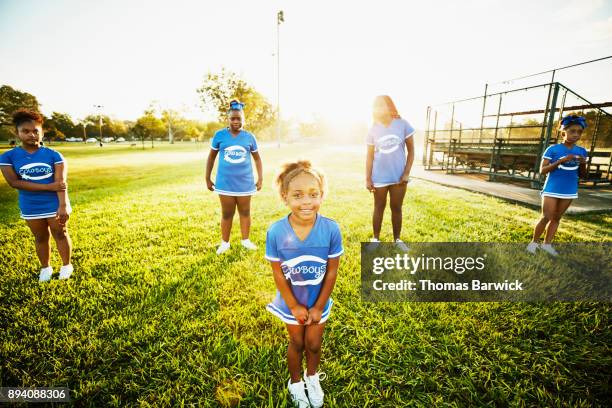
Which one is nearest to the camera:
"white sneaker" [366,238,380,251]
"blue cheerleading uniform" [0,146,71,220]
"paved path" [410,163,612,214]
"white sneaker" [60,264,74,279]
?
"blue cheerleading uniform" [0,146,71,220]

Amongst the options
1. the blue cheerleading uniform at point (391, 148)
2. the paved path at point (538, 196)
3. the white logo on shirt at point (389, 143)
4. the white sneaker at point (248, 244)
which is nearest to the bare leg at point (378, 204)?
the blue cheerleading uniform at point (391, 148)

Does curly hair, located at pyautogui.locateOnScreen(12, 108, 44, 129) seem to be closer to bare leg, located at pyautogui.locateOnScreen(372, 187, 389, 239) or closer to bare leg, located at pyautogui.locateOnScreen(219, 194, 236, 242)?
bare leg, located at pyautogui.locateOnScreen(219, 194, 236, 242)

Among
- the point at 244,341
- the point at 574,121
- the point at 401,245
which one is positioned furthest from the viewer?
the point at 401,245

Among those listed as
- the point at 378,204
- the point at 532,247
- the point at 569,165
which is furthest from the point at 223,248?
the point at 569,165

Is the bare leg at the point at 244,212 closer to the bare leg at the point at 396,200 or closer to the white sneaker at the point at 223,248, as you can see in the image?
the white sneaker at the point at 223,248

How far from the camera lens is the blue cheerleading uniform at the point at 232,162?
13.4ft

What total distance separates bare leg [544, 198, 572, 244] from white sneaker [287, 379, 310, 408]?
4.24 meters

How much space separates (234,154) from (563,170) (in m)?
4.65

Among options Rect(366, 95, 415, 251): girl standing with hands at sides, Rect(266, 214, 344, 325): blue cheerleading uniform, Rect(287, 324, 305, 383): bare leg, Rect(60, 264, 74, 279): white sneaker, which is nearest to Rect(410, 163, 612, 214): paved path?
Rect(366, 95, 415, 251): girl standing with hands at sides

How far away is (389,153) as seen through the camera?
4047mm

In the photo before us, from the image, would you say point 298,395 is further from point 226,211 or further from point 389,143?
point 389,143

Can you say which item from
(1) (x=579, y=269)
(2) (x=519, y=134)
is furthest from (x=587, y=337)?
(2) (x=519, y=134)

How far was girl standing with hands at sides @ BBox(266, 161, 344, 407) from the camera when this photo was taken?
1.72 metres

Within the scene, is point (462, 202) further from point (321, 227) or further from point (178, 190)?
point (178, 190)
